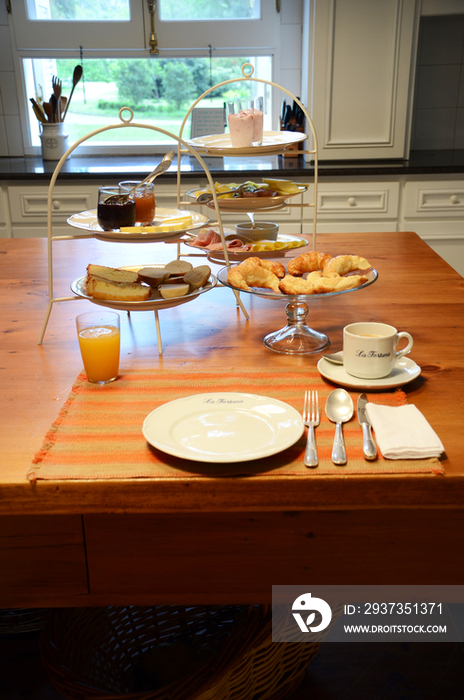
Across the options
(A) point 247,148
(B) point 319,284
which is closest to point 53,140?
(A) point 247,148

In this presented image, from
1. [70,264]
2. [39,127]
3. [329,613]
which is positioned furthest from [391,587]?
[39,127]

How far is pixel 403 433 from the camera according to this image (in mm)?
769

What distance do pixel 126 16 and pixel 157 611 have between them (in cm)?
326

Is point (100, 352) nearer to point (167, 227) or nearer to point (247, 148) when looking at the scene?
point (167, 227)

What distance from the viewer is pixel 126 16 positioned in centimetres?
335

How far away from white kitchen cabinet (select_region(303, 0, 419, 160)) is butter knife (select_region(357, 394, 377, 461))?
264 cm

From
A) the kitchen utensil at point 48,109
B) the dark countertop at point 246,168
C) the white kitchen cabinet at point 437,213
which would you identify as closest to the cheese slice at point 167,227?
the dark countertop at point 246,168

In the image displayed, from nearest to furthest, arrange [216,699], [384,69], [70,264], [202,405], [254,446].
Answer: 1. [254,446]
2. [202,405]
3. [216,699]
4. [70,264]
5. [384,69]

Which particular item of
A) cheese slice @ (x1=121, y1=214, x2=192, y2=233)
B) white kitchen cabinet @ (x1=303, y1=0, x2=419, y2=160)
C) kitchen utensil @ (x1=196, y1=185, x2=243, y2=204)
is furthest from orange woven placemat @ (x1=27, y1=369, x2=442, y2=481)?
white kitchen cabinet @ (x1=303, y1=0, x2=419, y2=160)

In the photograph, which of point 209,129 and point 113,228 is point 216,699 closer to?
point 113,228

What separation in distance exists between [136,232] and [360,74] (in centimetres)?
253

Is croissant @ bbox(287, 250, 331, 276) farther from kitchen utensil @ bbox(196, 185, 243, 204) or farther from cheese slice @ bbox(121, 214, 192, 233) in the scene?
kitchen utensil @ bbox(196, 185, 243, 204)

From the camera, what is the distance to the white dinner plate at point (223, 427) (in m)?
0.73

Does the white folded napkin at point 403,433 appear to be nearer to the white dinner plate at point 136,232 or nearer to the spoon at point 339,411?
the spoon at point 339,411
